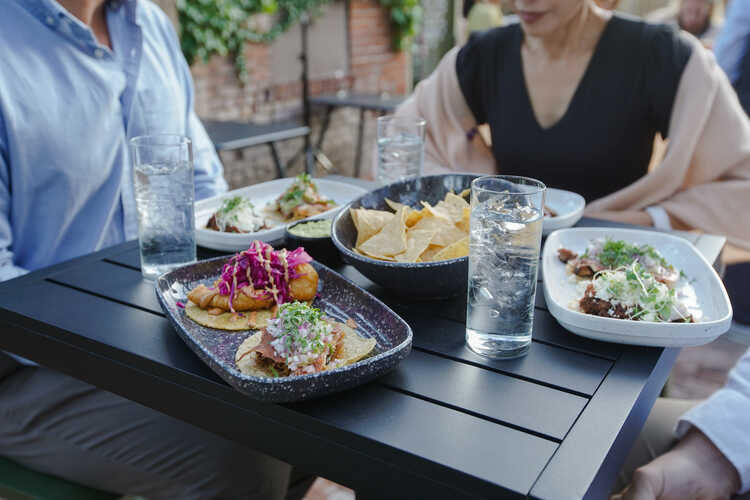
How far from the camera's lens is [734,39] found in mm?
3291

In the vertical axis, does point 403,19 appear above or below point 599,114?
above

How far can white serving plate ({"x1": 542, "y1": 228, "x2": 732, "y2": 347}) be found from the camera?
3.13ft

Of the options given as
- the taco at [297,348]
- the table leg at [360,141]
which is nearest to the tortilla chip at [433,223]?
the taco at [297,348]

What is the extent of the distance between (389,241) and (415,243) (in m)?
0.04

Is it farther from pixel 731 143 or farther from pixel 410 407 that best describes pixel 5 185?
pixel 731 143

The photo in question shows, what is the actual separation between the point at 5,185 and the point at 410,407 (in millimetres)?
1110

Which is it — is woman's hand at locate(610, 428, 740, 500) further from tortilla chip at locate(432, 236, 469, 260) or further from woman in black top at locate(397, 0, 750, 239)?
woman in black top at locate(397, 0, 750, 239)

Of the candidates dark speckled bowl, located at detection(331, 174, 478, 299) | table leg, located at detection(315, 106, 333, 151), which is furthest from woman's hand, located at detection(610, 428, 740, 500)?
table leg, located at detection(315, 106, 333, 151)

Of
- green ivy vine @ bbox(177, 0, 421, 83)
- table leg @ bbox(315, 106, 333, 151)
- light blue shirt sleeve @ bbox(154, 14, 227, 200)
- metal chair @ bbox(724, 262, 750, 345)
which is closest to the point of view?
metal chair @ bbox(724, 262, 750, 345)

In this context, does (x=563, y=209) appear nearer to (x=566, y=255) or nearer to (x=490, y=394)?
(x=566, y=255)

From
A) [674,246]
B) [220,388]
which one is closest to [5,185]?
[220,388]

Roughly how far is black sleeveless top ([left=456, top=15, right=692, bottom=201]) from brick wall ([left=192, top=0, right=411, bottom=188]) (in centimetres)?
284

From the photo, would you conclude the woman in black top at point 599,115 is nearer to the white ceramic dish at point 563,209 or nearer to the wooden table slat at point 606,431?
the white ceramic dish at point 563,209

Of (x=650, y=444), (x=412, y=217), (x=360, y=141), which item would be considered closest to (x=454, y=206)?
(x=412, y=217)
